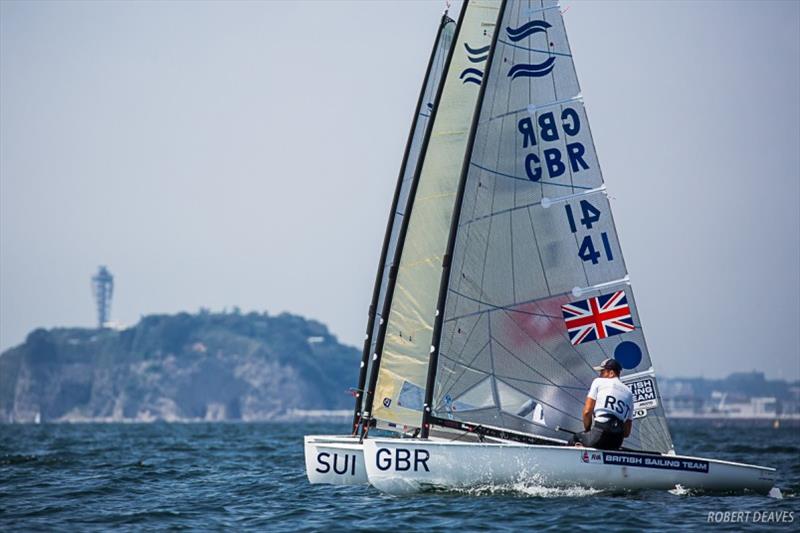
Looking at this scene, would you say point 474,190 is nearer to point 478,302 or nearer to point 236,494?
point 478,302

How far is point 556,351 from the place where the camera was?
66.2 feet

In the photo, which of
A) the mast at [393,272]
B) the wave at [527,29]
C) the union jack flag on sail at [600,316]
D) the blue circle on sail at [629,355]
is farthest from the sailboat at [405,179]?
the blue circle on sail at [629,355]

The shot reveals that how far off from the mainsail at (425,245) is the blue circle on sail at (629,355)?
3.54m

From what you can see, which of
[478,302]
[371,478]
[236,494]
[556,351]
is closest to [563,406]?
[556,351]

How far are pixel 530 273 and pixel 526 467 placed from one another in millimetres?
3454

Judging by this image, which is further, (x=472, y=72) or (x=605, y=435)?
(x=472, y=72)

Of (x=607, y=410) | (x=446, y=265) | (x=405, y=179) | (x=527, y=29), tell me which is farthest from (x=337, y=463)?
(x=527, y=29)

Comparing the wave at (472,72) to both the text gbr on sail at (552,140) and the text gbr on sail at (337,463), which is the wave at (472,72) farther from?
the text gbr on sail at (337,463)

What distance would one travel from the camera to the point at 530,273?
20109 millimetres

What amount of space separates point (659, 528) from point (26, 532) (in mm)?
8685

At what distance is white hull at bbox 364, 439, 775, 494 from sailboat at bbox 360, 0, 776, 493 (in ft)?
3.65

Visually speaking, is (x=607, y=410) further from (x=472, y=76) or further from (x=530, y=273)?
(x=472, y=76)

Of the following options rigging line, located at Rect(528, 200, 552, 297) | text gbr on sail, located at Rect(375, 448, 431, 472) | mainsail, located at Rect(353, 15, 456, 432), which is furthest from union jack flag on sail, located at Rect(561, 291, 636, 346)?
mainsail, located at Rect(353, 15, 456, 432)

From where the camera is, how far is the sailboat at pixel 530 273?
1995 cm
